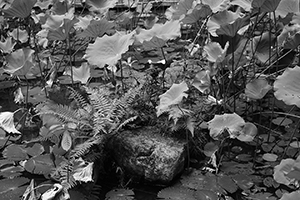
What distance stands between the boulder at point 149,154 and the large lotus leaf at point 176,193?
0.05 meters

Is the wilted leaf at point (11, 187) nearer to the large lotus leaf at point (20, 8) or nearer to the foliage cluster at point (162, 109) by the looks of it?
the foliage cluster at point (162, 109)

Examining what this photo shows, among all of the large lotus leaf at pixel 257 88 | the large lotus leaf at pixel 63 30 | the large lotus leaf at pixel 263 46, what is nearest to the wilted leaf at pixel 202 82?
the large lotus leaf at pixel 257 88

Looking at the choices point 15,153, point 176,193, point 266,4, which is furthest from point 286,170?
point 15,153

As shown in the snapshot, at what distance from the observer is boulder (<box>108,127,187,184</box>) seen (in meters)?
1.64

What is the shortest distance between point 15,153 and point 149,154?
0.63 metres

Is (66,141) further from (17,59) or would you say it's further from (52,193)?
(17,59)

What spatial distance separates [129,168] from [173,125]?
0.89 ft

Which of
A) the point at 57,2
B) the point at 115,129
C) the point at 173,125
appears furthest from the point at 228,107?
the point at 57,2

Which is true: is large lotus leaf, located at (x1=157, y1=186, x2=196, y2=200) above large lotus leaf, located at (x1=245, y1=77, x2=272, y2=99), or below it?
below

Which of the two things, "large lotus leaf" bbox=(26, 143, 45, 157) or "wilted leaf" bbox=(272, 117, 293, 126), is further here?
"wilted leaf" bbox=(272, 117, 293, 126)

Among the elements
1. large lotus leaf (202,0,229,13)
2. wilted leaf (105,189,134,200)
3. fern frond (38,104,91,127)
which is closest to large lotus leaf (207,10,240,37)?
large lotus leaf (202,0,229,13)

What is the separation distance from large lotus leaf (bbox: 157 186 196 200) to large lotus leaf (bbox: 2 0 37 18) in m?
1.06

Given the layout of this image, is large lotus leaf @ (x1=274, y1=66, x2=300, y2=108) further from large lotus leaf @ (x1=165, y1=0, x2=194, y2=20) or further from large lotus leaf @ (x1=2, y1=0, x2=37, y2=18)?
large lotus leaf @ (x1=2, y1=0, x2=37, y2=18)

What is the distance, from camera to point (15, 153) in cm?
181
